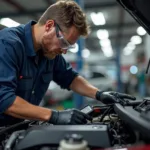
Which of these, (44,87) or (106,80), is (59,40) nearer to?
(44,87)

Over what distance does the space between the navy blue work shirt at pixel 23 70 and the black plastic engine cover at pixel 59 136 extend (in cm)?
36

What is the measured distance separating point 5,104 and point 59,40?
58 centimetres

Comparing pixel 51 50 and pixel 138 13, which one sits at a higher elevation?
pixel 138 13

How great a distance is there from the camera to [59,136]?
3.42 ft

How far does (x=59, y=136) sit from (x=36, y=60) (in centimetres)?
92

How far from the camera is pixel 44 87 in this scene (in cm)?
206

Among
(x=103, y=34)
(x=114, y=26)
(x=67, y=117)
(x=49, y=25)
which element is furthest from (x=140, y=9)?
(x=103, y=34)

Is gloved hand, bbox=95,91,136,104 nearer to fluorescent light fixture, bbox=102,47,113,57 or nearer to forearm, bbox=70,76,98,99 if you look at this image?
forearm, bbox=70,76,98,99

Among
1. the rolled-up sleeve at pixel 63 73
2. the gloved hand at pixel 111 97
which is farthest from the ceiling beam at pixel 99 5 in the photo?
the gloved hand at pixel 111 97

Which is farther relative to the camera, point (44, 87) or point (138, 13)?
point (44, 87)

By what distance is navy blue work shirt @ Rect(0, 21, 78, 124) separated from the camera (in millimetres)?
1447

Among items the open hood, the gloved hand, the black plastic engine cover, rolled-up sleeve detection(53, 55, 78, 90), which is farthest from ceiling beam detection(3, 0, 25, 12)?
the black plastic engine cover

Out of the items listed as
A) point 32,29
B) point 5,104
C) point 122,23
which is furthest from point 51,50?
point 122,23

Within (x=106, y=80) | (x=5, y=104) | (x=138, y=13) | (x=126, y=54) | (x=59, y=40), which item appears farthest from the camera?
(x=126, y=54)
